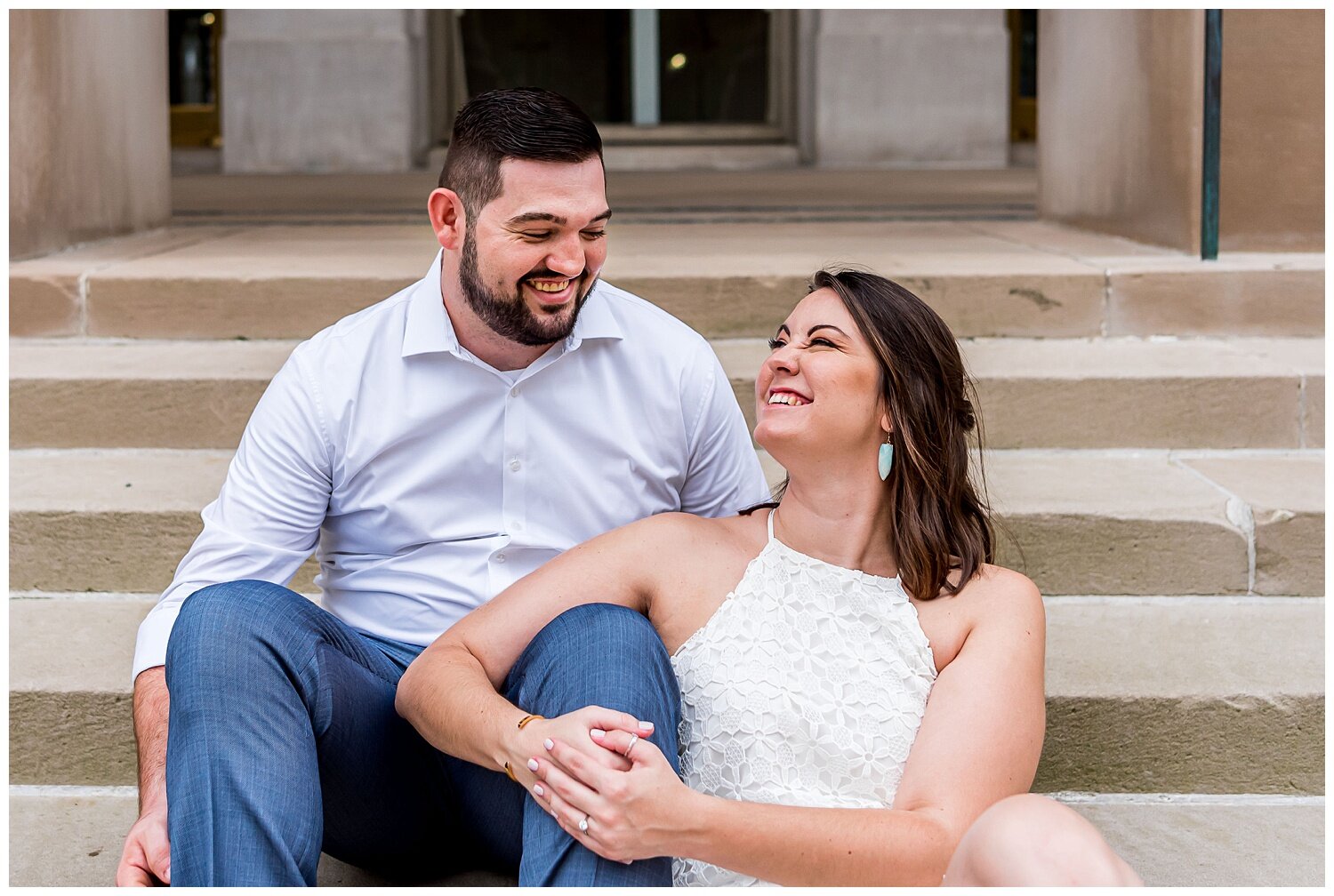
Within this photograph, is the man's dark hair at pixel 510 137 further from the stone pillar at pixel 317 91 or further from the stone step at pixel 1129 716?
the stone pillar at pixel 317 91

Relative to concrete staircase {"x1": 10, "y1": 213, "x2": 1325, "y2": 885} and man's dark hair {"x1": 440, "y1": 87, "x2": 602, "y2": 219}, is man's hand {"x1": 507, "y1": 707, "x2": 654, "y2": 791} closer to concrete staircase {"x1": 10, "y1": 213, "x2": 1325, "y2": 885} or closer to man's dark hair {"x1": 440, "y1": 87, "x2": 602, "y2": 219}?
concrete staircase {"x1": 10, "y1": 213, "x2": 1325, "y2": 885}

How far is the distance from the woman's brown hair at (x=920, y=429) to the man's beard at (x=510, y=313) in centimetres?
39

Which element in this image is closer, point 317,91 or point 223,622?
point 223,622

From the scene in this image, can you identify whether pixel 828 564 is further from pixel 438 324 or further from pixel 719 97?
pixel 719 97

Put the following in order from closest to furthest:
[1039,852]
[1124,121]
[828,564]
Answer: [1039,852] → [828,564] → [1124,121]

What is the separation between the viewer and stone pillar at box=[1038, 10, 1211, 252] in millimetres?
3896

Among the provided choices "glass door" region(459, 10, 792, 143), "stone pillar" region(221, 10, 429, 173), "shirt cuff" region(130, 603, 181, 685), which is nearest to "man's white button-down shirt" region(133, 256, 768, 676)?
"shirt cuff" region(130, 603, 181, 685)

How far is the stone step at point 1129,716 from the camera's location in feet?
7.66

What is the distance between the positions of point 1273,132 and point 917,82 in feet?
21.2

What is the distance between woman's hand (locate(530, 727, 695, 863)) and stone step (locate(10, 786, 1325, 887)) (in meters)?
0.51

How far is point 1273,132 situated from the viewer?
3801 millimetres

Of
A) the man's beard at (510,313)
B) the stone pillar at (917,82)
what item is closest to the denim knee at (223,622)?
the man's beard at (510,313)

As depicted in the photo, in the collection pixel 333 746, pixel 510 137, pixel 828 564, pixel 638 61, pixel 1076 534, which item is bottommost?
pixel 333 746

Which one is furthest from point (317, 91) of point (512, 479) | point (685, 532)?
point (685, 532)
